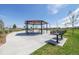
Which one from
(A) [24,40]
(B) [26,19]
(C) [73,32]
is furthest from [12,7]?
(C) [73,32]

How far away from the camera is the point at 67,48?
256 inches

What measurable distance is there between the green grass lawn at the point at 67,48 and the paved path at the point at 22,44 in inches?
9.0

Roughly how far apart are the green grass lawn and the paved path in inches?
9.0

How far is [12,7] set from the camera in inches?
253

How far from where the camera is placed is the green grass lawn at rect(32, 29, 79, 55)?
634cm

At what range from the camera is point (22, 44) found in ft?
21.9

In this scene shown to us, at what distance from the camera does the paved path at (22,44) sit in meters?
6.38

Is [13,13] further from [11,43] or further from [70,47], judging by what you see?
[70,47]

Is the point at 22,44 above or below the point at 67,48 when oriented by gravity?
above

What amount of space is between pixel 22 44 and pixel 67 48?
4.98ft

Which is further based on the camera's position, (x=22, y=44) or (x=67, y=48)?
(x=22, y=44)

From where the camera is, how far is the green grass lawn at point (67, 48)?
6.34 meters
